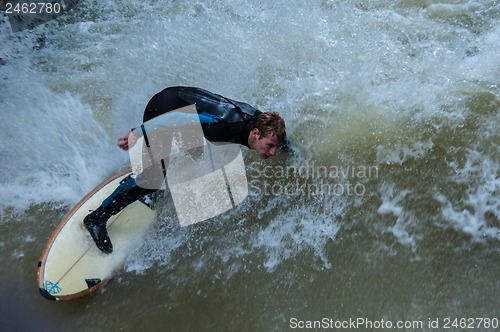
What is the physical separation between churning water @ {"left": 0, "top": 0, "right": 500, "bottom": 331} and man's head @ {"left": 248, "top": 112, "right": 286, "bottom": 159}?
2.63 feet

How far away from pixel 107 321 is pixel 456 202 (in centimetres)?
268

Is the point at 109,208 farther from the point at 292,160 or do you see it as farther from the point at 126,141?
the point at 292,160

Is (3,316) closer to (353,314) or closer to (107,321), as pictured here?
(107,321)

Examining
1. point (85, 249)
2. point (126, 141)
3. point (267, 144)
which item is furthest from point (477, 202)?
point (85, 249)

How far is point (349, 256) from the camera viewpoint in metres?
3.39

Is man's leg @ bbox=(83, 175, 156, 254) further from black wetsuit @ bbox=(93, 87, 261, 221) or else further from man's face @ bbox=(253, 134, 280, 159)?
man's face @ bbox=(253, 134, 280, 159)

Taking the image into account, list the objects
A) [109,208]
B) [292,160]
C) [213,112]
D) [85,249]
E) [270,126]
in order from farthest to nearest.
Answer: [292,160] → [85,249] → [109,208] → [213,112] → [270,126]

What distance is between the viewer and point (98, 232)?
138 inches

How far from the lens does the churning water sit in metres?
3.29

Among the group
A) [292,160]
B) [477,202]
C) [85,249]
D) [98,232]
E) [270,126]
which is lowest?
[85,249]

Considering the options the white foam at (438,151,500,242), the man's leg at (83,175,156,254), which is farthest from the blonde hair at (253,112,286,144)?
the white foam at (438,151,500,242)

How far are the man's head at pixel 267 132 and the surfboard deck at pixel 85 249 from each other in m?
1.22

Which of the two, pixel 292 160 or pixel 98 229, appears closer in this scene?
pixel 98 229

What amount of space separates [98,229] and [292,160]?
1.61 metres
